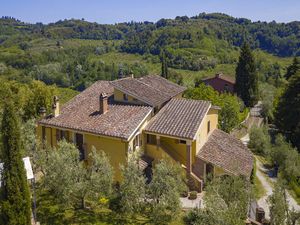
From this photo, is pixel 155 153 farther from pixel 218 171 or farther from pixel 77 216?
pixel 77 216

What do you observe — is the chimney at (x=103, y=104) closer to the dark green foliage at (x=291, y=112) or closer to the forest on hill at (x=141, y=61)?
the dark green foliage at (x=291, y=112)

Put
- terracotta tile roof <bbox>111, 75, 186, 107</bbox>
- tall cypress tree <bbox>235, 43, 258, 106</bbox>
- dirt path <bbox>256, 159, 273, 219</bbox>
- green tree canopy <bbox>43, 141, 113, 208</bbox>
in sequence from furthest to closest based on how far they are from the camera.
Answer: tall cypress tree <bbox>235, 43, 258, 106</bbox> < terracotta tile roof <bbox>111, 75, 186, 107</bbox> < dirt path <bbox>256, 159, 273, 219</bbox> < green tree canopy <bbox>43, 141, 113, 208</bbox>

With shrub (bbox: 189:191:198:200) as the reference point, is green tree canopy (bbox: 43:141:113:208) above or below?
above

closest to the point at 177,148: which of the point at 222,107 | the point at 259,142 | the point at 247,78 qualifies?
the point at 259,142

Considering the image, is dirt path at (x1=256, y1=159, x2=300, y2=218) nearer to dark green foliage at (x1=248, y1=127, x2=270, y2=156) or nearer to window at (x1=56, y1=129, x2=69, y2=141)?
dark green foliage at (x1=248, y1=127, x2=270, y2=156)

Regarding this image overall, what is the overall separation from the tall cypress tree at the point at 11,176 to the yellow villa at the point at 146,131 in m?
8.37

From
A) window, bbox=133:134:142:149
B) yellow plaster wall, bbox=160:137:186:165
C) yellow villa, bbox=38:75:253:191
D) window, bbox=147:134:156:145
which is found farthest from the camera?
window, bbox=147:134:156:145

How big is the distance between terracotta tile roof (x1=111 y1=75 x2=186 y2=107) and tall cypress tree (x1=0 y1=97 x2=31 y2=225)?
1356 centimetres

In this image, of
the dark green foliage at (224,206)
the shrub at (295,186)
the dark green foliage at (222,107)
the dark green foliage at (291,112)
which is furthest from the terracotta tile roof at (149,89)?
the dark green foliage at (291,112)

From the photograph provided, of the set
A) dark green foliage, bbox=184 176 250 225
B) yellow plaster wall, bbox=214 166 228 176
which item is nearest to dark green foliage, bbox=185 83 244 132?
yellow plaster wall, bbox=214 166 228 176

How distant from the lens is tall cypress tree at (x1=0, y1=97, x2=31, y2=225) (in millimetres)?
16672

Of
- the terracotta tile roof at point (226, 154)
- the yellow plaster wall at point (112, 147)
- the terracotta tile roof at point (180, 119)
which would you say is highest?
the terracotta tile roof at point (180, 119)

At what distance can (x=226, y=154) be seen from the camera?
2975cm

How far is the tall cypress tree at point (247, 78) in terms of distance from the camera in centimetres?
7019
